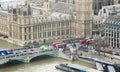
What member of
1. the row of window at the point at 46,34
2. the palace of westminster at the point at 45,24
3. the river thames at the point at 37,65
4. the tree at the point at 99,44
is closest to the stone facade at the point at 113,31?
the tree at the point at 99,44

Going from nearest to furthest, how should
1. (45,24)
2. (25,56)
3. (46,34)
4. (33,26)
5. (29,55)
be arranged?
(25,56) < (29,55) < (33,26) < (45,24) < (46,34)

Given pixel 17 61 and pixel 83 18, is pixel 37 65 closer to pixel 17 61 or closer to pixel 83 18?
pixel 17 61

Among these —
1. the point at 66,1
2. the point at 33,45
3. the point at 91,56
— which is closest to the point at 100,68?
the point at 91,56

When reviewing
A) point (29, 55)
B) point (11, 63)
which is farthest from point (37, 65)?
point (11, 63)

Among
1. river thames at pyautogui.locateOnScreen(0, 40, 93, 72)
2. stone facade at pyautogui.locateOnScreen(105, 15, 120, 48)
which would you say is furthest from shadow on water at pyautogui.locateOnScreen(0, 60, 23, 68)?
stone facade at pyautogui.locateOnScreen(105, 15, 120, 48)

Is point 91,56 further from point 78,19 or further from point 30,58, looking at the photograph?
point 78,19

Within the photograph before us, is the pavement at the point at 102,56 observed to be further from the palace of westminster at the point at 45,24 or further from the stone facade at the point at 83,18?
the stone facade at the point at 83,18

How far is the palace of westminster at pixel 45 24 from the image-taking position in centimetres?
7212

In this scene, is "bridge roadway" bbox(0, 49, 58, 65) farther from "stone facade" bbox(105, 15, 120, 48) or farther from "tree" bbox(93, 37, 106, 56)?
"stone facade" bbox(105, 15, 120, 48)

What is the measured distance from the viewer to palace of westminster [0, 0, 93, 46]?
72.1 metres

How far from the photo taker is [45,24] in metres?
74.1

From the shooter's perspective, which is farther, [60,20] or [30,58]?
[60,20]

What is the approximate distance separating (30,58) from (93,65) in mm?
10034

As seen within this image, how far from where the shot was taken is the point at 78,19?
3000 inches
